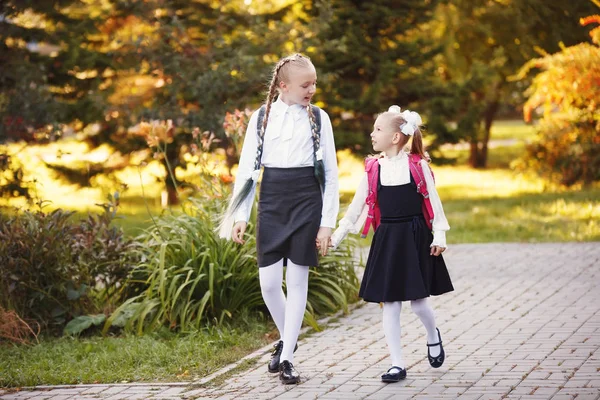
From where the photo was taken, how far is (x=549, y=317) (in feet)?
22.9

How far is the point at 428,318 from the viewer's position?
552 cm

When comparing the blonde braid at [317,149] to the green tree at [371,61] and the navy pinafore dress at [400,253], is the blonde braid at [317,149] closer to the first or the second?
the navy pinafore dress at [400,253]

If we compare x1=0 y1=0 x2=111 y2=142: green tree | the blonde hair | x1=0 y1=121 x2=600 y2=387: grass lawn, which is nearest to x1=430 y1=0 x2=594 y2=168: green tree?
x1=0 y1=121 x2=600 y2=387: grass lawn

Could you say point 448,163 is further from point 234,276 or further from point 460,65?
point 234,276

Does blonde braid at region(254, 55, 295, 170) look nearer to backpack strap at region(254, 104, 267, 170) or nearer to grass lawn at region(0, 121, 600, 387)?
backpack strap at region(254, 104, 267, 170)

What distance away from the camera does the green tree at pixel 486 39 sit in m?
16.5

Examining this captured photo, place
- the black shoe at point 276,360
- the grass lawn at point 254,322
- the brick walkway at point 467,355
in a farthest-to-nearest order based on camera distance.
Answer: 1. the grass lawn at point 254,322
2. the black shoe at point 276,360
3. the brick walkway at point 467,355

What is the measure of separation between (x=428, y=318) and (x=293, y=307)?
2.66 ft

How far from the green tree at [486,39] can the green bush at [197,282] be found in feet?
30.3

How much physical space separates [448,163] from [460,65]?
303 cm

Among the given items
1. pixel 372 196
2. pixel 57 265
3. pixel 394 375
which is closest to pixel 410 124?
pixel 372 196

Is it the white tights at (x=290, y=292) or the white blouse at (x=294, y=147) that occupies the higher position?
the white blouse at (x=294, y=147)

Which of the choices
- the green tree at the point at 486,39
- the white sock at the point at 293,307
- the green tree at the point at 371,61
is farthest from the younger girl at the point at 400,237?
the green tree at the point at 486,39

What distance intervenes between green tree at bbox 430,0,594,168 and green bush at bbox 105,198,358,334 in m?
9.25
